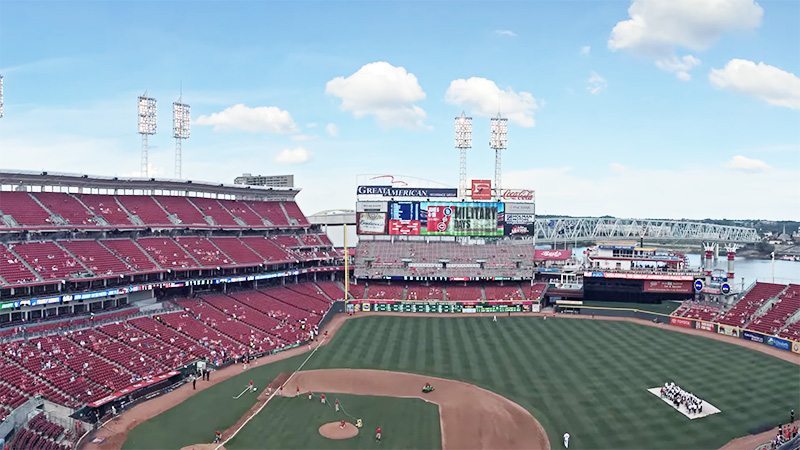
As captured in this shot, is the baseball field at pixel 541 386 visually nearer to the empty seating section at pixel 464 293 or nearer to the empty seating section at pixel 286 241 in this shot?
the empty seating section at pixel 464 293

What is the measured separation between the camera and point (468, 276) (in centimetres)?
7638

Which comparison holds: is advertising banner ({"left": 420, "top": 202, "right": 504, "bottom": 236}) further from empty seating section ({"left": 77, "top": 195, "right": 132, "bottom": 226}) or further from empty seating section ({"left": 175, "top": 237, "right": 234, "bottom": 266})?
empty seating section ({"left": 77, "top": 195, "right": 132, "bottom": 226})

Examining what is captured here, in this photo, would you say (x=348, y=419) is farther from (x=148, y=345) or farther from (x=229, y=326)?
(x=229, y=326)

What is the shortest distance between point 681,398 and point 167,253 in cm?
5314

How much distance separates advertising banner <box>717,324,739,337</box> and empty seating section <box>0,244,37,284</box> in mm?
70671

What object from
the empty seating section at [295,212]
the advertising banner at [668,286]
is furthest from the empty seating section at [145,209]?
the advertising banner at [668,286]

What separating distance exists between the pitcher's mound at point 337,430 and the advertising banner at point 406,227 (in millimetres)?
50675

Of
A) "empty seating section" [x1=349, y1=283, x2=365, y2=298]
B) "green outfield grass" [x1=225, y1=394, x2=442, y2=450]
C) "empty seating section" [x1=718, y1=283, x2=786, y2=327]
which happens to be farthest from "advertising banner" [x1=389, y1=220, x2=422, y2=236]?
"green outfield grass" [x1=225, y1=394, x2=442, y2=450]

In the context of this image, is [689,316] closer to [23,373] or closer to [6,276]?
[23,373]

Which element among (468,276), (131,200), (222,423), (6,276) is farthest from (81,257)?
(468,276)

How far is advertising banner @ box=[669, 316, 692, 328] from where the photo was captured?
62.0 metres

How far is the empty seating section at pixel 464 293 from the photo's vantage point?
72.5 metres

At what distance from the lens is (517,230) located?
83312 mm

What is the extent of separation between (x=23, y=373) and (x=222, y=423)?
597 inches
